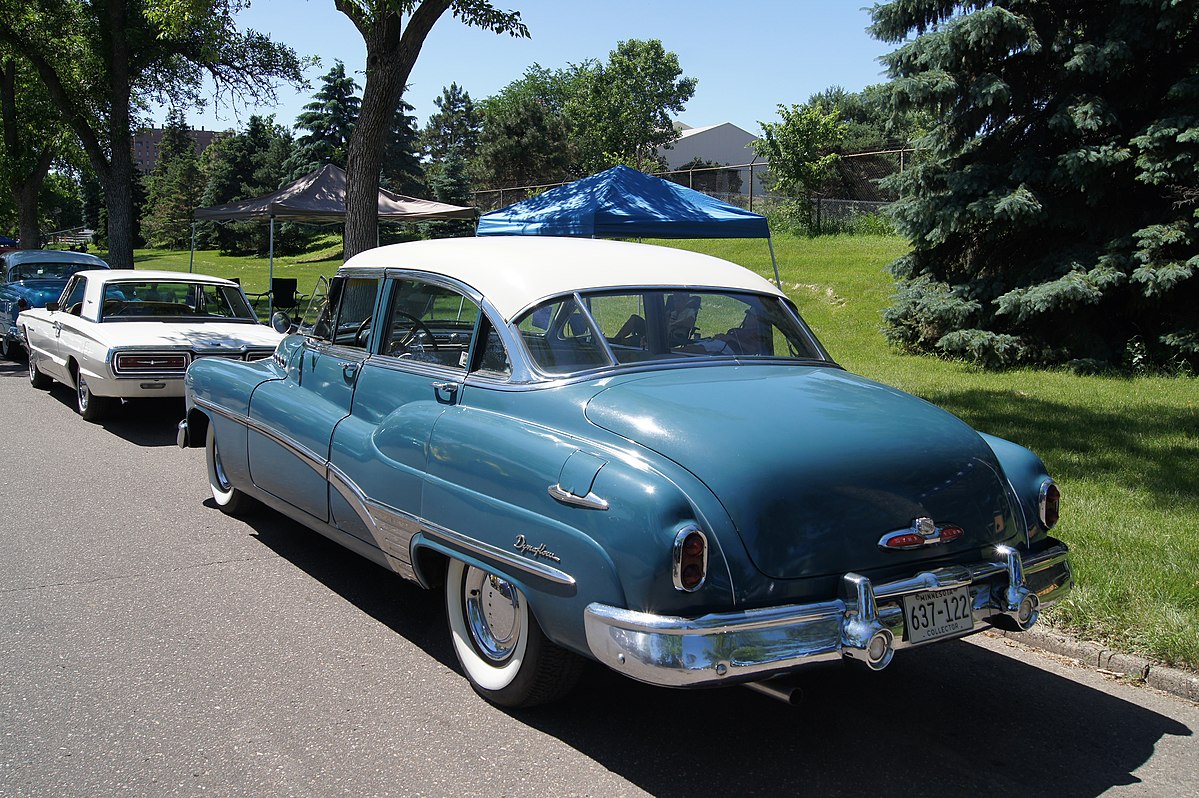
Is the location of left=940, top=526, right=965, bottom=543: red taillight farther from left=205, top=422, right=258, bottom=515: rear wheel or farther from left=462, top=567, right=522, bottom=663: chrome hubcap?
left=205, top=422, right=258, bottom=515: rear wheel

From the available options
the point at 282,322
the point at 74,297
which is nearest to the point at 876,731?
the point at 282,322

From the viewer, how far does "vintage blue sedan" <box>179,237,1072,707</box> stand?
328 centimetres

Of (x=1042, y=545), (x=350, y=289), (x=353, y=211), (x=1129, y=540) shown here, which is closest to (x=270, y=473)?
(x=350, y=289)

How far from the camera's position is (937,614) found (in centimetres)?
354

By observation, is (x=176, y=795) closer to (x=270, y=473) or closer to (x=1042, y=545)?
(x=270, y=473)

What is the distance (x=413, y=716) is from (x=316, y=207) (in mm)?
17670

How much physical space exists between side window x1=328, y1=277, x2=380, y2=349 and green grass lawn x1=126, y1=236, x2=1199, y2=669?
389 cm

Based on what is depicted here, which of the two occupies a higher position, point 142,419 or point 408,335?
point 408,335

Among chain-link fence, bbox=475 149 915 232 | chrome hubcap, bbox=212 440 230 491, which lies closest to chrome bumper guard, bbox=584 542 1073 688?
chrome hubcap, bbox=212 440 230 491

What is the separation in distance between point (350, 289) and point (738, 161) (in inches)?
3122

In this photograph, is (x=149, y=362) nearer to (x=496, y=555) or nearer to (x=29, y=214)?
(x=496, y=555)

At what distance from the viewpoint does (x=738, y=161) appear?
268 ft

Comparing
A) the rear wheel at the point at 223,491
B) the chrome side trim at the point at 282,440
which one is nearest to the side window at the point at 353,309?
the chrome side trim at the point at 282,440

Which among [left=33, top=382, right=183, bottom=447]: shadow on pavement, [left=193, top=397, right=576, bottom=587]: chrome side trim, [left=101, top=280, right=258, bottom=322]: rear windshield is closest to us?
[left=193, top=397, right=576, bottom=587]: chrome side trim
